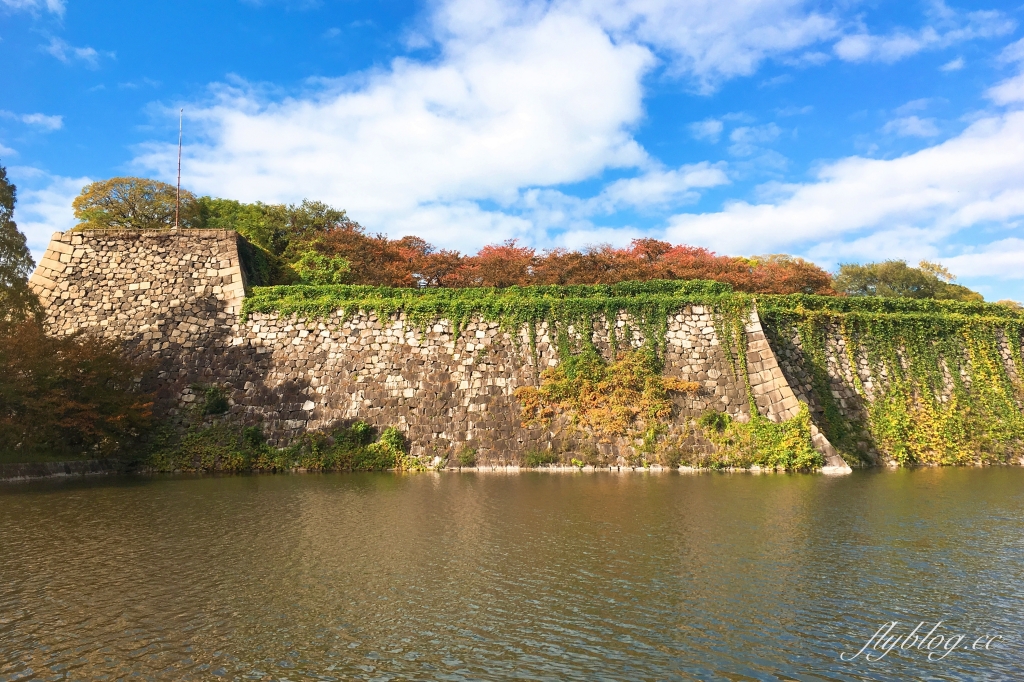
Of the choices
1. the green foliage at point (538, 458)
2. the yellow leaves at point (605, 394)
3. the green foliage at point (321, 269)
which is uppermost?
the green foliage at point (321, 269)

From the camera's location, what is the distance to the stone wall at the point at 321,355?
20.2 m

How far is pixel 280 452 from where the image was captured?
19844 mm

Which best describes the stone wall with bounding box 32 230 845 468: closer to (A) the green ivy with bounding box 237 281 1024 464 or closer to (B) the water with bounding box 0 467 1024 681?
(A) the green ivy with bounding box 237 281 1024 464

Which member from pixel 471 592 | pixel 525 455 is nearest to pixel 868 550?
pixel 471 592

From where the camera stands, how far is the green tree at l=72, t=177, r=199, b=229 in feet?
116

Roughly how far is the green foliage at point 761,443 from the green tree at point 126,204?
3105 cm

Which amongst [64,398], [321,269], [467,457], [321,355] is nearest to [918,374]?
[467,457]

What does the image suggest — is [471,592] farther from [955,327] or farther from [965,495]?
[955,327]

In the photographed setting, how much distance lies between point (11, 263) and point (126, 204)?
2042 centimetres

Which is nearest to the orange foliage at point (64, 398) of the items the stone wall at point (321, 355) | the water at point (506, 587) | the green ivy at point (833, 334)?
the stone wall at point (321, 355)

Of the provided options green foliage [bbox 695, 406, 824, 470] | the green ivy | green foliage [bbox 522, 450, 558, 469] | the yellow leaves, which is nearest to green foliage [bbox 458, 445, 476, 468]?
green foliage [bbox 522, 450, 558, 469]

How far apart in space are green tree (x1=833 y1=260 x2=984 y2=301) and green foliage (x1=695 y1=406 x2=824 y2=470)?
1117 inches

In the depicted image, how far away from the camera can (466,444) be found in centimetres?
1998

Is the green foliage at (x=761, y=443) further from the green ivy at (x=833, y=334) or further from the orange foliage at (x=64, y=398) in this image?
the orange foliage at (x=64, y=398)
